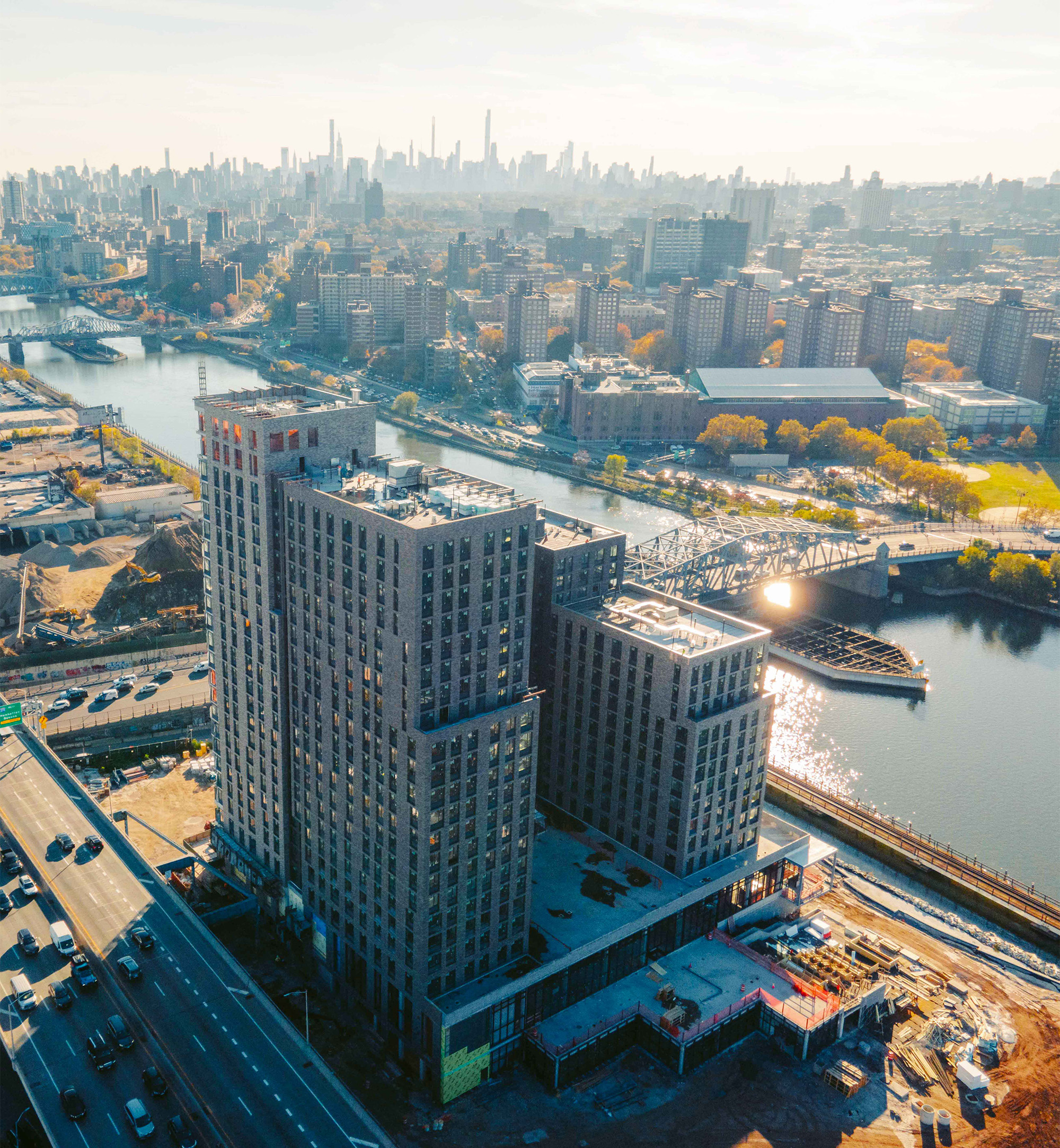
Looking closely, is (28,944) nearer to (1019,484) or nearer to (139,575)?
(139,575)

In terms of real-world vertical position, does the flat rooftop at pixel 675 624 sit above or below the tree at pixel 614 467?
above

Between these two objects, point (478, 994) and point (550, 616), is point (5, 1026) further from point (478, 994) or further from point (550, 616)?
point (550, 616)

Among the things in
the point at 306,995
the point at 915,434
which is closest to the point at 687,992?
the point at 306,995

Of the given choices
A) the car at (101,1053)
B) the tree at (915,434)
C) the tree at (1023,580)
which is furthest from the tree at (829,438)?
the car at (101,1053)

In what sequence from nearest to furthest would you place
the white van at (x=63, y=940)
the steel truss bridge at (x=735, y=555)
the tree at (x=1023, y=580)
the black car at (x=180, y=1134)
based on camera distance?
the black car at (x=180, y=1134) → the white van at (x=63, y=940) → the steel truss bridge at (x=735, y=555) → the tree at (x=1023, y=580)

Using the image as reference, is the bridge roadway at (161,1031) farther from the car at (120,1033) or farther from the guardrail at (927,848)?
the guardrail at (927,848)

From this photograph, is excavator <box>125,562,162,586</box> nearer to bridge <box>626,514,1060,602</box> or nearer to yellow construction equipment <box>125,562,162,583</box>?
yellow construction equipment <box>125,562,162,583</box>

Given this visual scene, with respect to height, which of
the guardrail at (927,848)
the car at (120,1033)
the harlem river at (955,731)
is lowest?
the harlem river at (955,731)
